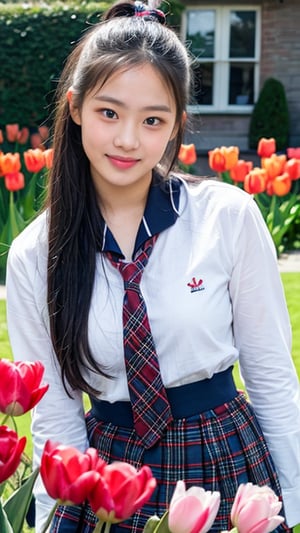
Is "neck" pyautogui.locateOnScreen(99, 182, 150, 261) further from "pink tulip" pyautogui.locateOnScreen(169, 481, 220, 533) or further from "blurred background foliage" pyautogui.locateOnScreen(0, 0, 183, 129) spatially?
"blurred background foliage" pyautogui.locateOnScreen(0, 0, 183, 129)

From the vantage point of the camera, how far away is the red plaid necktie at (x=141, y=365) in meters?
1.84

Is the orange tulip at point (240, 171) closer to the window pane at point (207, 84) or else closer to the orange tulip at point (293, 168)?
the orange tulip at point (293, 168)

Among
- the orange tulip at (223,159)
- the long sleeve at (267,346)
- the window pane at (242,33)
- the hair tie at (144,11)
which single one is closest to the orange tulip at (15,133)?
the orange tulip at (223,159)

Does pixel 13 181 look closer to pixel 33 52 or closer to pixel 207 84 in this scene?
pixel 33 52

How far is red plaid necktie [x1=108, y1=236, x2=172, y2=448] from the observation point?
1.84 m

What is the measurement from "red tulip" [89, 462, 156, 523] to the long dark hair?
0.85 metres

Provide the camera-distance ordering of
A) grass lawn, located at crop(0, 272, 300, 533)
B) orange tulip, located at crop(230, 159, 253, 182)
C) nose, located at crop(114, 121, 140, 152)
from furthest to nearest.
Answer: orange tulip, located at crop(230, 159, 253, 182) < grass lawn, located at crop(0, 272, 300, 533) < nose, located at crop(114, 121, 140, 152)

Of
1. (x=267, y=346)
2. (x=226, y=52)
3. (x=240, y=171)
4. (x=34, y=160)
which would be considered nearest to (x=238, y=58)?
(x=226, y=52)

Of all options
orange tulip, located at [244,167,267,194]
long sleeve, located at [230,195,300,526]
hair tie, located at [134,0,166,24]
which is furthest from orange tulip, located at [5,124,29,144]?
long sleeve, located at [230,195,300,526]

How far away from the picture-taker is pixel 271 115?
13.5 metres

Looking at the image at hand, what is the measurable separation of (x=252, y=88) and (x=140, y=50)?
43.1ft

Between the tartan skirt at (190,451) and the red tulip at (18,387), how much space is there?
728 mm

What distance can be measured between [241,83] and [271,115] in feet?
4.81

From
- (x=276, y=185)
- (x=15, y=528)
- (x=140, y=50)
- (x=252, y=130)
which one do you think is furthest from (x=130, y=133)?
(x=252, y=130)
